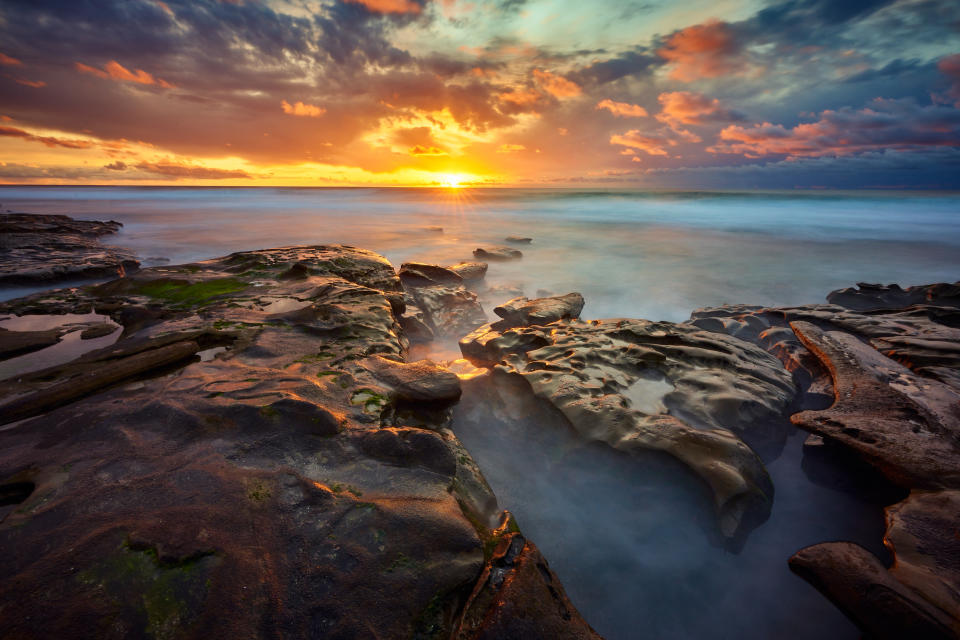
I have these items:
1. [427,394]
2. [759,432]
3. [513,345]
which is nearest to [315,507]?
[427,394]

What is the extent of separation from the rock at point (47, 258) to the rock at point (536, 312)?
10316mm

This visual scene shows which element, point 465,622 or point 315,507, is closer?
point 465,622

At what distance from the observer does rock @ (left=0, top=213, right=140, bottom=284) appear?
8.33 meters

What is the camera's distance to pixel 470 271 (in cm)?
1084

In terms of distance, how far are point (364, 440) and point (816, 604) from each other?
10.4 feet

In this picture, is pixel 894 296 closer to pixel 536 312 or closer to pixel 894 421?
pixel 894 421

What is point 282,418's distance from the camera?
2.56 metres

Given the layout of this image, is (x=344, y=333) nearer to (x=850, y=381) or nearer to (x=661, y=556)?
(x=661, y=556)

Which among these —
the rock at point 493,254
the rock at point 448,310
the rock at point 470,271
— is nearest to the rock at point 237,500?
the rock at point 448,310

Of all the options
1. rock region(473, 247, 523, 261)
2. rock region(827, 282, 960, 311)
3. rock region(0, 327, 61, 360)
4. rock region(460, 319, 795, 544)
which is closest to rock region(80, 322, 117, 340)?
rock region(0, 327, 61, 360)

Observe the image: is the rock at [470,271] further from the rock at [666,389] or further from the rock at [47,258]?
the rock at [47,258]

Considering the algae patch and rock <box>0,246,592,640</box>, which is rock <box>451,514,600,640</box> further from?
the algae patch

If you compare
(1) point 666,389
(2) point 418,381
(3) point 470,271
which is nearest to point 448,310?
(3) point 470,271

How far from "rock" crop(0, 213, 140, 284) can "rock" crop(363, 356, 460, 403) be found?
1018cm
